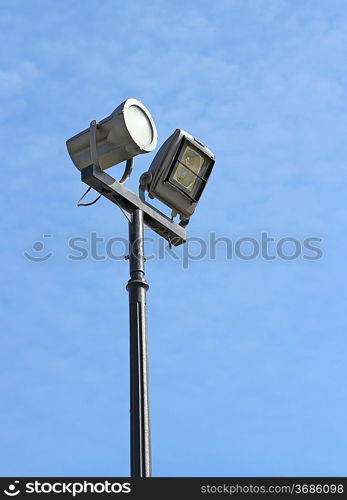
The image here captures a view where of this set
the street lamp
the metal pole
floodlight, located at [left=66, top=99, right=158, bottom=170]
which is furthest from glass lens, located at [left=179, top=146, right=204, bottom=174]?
the metal pole

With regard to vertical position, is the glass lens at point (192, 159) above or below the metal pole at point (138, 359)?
above

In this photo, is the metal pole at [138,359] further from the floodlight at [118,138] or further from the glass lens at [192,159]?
the glass lens at [192,159]

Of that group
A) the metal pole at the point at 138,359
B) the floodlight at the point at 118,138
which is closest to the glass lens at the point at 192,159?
the floodlight at the point at 118,138

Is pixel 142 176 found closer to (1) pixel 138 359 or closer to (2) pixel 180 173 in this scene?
(2) pixel 180 173

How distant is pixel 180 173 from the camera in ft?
38.3

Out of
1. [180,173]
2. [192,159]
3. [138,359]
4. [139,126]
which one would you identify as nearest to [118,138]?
[139,126]

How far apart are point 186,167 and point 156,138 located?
354mm

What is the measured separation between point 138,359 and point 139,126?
7.88 feet

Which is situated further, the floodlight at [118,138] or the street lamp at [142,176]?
the floodlight at [118,138]

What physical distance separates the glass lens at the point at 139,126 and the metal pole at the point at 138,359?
86 cm

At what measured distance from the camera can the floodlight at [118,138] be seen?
11.3 meters

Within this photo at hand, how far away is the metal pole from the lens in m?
9.58
